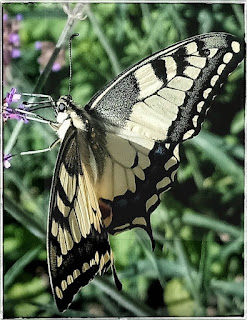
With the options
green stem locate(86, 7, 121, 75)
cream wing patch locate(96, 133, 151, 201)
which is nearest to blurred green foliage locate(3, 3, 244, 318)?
green stem locate(86, 7, 121, 75)

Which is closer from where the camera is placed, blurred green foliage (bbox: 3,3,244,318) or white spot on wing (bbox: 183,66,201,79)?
white spot on wing (bbox: 183,66,201,79)

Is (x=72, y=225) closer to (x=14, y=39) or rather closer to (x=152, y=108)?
(x=152, y=108)

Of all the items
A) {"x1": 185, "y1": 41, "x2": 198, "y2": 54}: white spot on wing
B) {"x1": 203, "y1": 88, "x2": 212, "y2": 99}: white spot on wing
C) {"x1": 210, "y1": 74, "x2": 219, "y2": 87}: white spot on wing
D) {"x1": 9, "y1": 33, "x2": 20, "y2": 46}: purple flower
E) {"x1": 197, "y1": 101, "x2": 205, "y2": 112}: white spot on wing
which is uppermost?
{"x1": 9, "y1": 33, "x2": 20, "y2": 46}: purple flower

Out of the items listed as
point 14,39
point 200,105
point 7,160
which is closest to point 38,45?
point 14,39

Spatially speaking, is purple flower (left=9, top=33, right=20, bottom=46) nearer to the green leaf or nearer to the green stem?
the green stem

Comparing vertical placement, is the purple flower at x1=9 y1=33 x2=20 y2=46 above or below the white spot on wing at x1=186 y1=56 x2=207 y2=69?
above

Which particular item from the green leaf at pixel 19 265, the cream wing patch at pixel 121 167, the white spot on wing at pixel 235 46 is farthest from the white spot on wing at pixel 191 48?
the green leaf at pixel 19 265

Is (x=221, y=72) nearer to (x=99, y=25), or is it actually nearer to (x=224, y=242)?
(x=99, y=25)
